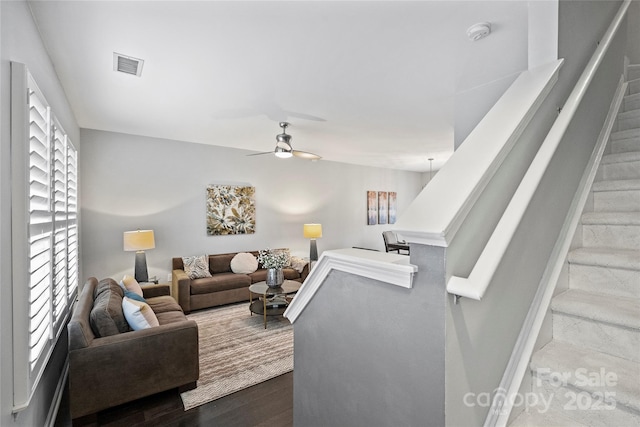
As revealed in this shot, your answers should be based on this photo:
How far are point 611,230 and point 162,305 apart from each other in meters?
4.08

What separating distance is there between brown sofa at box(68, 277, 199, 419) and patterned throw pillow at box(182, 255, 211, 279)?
78.6 inches

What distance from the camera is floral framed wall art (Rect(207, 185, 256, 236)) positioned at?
522 centimetres

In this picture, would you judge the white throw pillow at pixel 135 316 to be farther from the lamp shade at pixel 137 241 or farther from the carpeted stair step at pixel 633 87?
the carpeted stair step at pixel 633 87

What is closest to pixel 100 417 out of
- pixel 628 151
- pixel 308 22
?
pixel 308 22

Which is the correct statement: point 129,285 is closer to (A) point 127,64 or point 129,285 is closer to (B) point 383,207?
(A) point 127,64

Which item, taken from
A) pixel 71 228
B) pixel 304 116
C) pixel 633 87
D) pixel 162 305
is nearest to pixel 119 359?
pixel 162 305

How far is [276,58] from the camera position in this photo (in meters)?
2.27

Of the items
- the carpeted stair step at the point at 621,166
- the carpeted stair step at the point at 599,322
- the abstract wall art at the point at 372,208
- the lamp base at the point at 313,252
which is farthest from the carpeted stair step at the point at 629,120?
the abstract wall art at the point at 372,208

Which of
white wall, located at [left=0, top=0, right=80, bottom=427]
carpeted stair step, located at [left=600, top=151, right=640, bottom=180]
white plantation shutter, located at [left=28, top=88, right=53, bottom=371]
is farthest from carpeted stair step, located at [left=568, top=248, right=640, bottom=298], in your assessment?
white plantation shutter, located at [left=28, top=88, right=53, bottom=371]

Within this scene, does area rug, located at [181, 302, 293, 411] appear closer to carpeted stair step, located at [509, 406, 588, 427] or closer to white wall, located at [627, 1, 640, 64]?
carpeted stair step, located at [509, 406, 588, 427]

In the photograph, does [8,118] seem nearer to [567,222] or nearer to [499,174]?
[499,174]

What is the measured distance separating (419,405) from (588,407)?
683 millimetres

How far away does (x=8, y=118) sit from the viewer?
1320 mm

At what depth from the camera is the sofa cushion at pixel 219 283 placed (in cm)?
446
